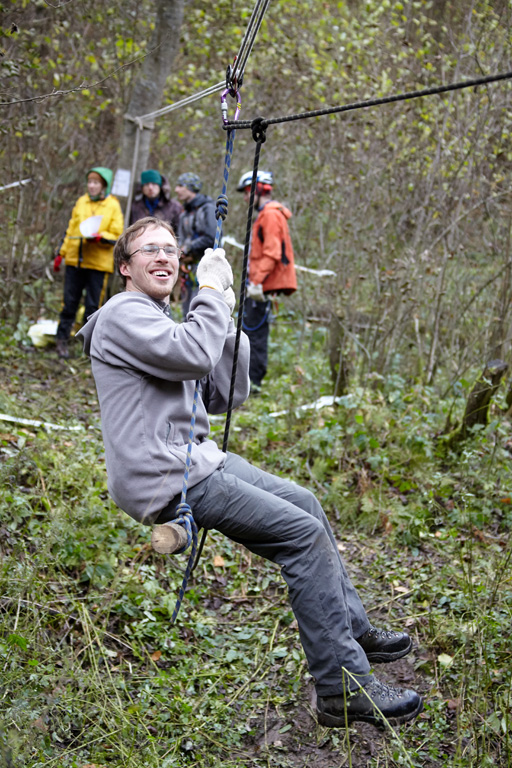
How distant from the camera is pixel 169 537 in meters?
2.57

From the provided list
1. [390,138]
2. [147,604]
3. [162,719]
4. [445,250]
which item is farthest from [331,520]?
[390,138]

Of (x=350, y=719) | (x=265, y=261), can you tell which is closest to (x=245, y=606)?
(x=350, y=719)

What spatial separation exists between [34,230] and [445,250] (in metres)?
4.53

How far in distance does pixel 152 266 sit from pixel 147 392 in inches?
21.2

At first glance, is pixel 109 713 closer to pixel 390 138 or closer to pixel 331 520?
pixel 331 520

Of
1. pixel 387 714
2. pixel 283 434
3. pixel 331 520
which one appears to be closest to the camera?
pixel 387 714

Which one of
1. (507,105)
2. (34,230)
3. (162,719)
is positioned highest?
(507,105)

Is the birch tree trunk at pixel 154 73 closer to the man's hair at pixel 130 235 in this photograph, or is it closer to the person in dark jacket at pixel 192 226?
the person in dark jacket at pixel 192 226

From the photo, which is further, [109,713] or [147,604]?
[147,604]

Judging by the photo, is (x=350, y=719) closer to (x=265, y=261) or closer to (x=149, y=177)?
(x=265, y=261)

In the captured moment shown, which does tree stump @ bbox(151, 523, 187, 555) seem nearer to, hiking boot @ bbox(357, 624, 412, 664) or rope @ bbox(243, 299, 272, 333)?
hiking boot @ bbox(357, 624, 412, 664)

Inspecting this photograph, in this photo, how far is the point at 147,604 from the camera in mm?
3873

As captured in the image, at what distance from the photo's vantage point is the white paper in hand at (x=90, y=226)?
7297mm

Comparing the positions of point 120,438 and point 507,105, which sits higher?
point 507,105
